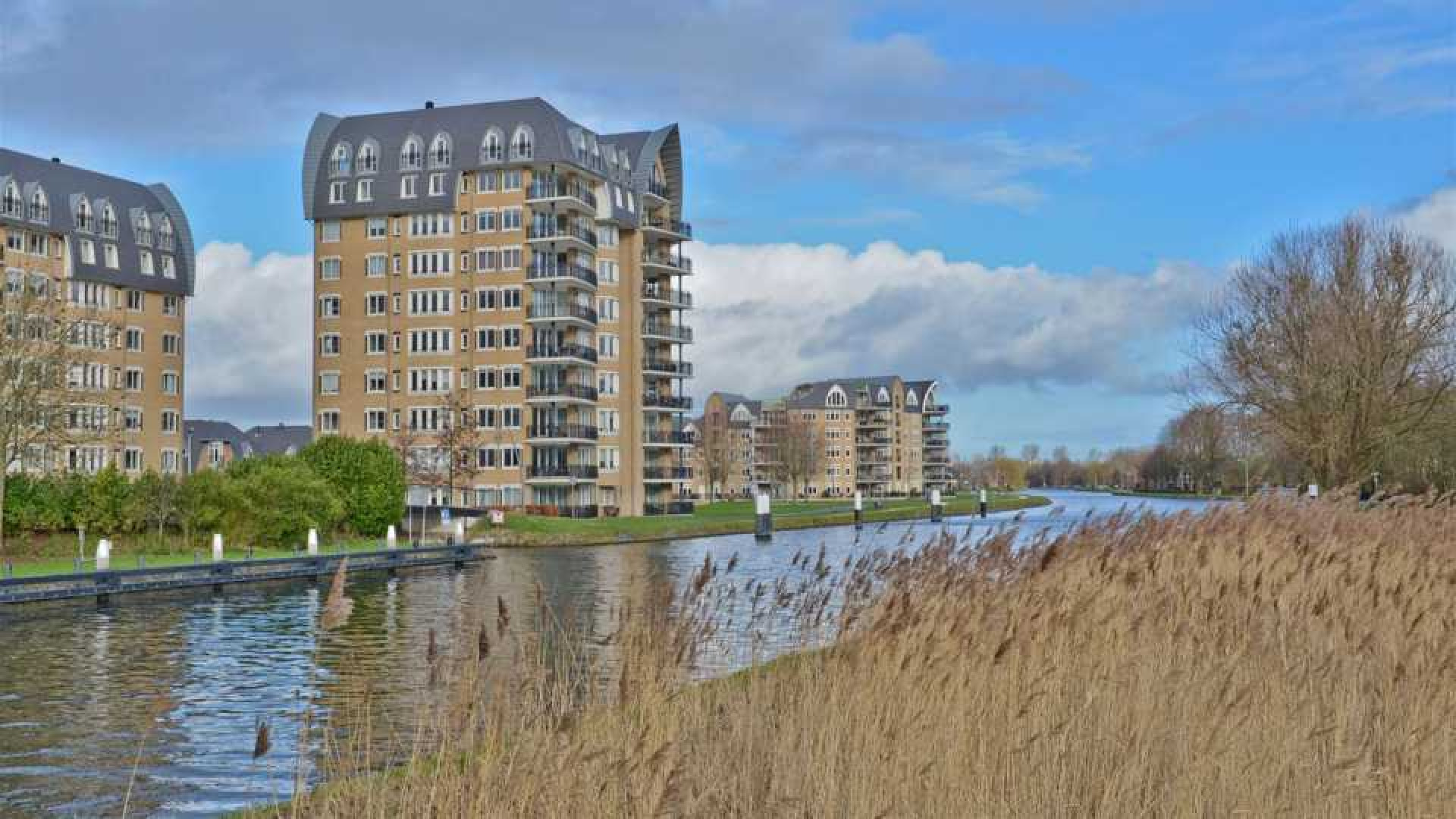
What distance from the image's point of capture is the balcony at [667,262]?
4011 inches

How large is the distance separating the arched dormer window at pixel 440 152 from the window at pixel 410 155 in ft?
3.38

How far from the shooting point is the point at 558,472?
9144cm

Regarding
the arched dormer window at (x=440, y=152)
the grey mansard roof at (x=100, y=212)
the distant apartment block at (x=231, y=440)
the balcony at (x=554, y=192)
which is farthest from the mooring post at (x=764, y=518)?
the distant apartment block at (x=231, y=440)

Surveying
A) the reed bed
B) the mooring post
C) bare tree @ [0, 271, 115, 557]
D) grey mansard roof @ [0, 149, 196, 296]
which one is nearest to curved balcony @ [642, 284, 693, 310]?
the mooring post

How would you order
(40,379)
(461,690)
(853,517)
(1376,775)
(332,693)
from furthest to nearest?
(853,517) → (40,379) → (332,693) → (1376,775) → (461,690)

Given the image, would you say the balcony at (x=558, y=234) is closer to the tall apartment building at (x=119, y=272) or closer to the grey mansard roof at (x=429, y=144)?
the grey mansard roof at (x=429, y=144)

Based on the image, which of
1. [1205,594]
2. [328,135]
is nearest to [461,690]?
[1205,594]

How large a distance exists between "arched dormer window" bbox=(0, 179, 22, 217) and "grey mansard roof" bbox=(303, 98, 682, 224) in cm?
1801

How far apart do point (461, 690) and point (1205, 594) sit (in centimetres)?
689

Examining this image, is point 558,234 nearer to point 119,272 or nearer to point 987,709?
point 119,272

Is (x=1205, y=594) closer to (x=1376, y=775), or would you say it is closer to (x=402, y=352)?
(x=1376, y=775)

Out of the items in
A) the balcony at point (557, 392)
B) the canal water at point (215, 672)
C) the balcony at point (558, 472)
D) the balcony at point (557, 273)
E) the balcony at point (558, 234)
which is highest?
the balcony at point (558, 234)

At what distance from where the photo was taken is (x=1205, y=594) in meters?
11.6

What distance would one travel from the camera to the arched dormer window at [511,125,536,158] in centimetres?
9144
